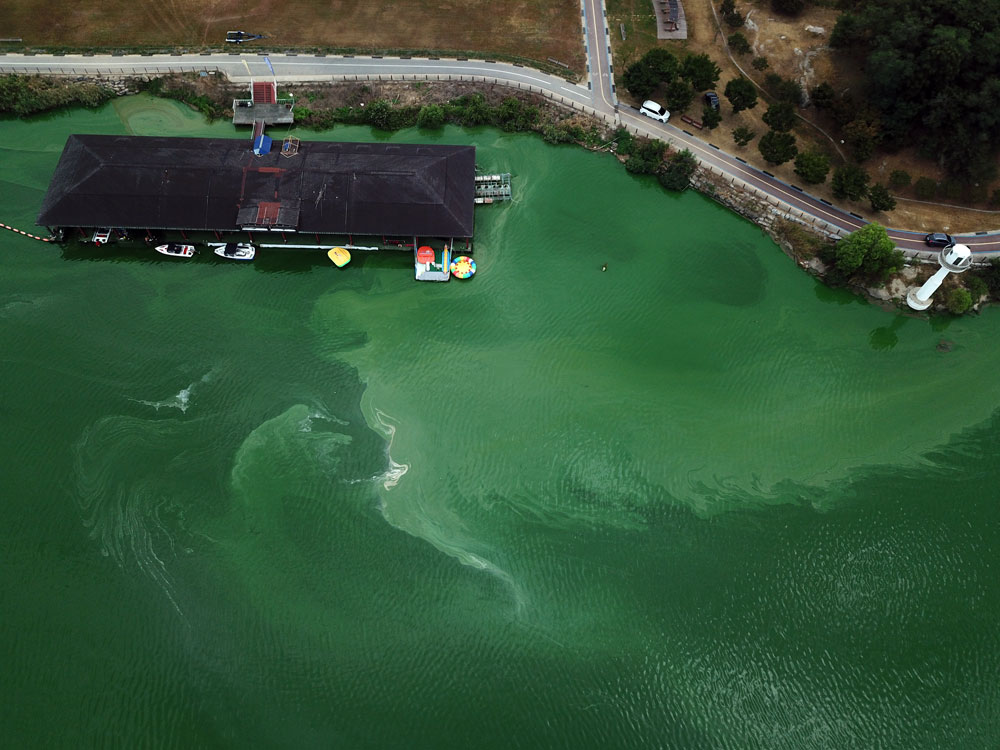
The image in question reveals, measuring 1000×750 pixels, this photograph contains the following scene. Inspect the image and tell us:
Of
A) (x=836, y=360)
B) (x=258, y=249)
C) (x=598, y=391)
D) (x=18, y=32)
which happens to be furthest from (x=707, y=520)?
(x=18, y=32)

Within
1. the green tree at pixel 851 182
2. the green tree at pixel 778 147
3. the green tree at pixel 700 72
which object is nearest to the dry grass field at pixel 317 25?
the green tree at pixel 700 72

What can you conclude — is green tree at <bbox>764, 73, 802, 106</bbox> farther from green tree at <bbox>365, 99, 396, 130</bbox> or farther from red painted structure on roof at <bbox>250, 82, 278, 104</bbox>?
red painted structure on roof at <bbox>250, 82, 278, 104</bbox>

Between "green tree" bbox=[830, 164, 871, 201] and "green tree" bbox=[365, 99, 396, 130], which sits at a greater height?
"green tree" bbox=[830, 164, 871, 201]

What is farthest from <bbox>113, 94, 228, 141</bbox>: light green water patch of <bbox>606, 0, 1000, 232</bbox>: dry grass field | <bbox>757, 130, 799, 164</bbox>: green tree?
<bbox>757, 130, 799, 164</bbox>: green tree

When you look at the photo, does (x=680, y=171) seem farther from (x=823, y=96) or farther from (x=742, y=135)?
(x=823, y=96)

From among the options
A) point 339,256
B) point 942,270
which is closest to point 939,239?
point 942,270

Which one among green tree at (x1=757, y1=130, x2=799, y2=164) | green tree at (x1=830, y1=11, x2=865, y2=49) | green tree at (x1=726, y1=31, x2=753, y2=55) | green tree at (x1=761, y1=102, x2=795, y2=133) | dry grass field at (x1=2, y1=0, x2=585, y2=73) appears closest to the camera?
green tree at (x1=757, y1=130, x2=799, y2=164)
